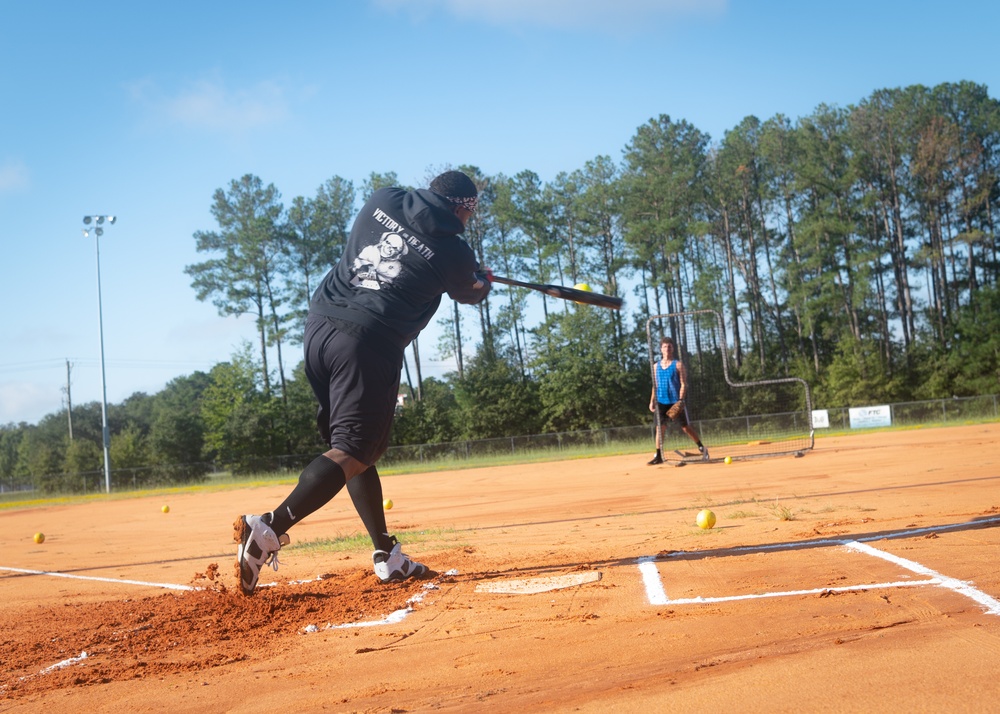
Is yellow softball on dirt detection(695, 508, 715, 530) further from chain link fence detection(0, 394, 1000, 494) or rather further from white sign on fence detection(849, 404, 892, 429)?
white sign on fence detection(849, 404, 892, 429)

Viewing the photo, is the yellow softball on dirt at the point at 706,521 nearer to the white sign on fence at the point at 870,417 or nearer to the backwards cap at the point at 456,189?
the backwards cap at the point at 456,189

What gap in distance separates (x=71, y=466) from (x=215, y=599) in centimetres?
5797

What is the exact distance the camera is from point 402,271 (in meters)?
4.46

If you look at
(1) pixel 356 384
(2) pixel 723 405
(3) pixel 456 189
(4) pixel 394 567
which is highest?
(3) pixel 456 189

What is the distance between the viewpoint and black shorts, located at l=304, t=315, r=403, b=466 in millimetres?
4348

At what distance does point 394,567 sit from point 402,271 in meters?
1.62

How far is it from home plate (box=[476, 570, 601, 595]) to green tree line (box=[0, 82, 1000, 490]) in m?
43.2

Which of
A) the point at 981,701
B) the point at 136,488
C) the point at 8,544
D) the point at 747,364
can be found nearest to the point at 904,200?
the point at 747,364

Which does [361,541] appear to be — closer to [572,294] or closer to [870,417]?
[572,294]

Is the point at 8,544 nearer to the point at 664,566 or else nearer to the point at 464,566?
the point at 464,566

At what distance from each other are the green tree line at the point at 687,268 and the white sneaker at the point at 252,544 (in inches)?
1724

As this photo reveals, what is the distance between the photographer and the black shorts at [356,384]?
4.35 meters

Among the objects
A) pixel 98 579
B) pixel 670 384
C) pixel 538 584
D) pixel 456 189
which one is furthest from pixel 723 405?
pixel 538 584

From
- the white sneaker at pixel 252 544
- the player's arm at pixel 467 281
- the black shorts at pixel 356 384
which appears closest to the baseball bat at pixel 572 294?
the player's arm at pixel 467 281
